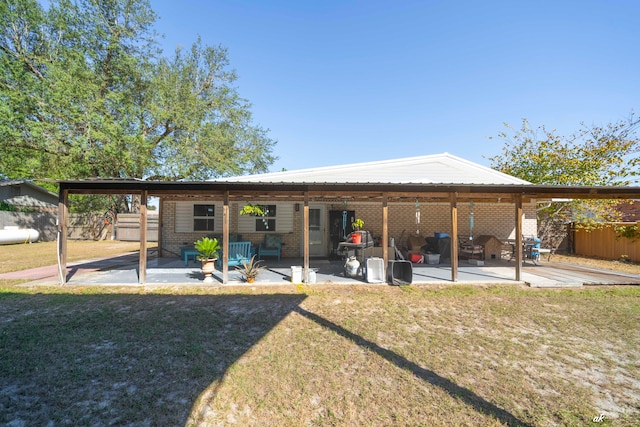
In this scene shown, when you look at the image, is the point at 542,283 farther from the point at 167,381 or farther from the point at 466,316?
the point at 167,381

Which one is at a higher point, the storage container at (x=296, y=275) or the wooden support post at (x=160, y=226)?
the wooden support post at (x=160, y=226)

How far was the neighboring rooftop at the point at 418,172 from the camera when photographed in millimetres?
10594

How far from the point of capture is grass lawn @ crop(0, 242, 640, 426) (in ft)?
8.04

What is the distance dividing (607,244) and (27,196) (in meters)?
35.0

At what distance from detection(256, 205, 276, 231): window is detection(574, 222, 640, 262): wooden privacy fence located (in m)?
13.5

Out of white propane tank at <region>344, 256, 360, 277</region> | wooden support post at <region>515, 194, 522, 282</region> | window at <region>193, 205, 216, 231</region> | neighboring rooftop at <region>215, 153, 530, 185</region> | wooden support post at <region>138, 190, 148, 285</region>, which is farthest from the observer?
window at <region>193, 205, 216, 231</region>

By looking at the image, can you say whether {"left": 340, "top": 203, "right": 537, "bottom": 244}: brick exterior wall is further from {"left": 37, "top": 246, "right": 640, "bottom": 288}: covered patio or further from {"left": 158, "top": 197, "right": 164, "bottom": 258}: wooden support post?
{"left": 158, "top": 197, "right": 164, "bottom": 258}: wooden support post

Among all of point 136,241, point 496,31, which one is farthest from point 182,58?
point 496,31

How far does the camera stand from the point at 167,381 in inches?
114

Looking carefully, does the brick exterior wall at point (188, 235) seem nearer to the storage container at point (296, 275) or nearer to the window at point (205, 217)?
the window at point (205, 217)

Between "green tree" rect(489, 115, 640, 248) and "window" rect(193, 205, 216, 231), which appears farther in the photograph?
"green tree" rect(489, 115, 640, 248)

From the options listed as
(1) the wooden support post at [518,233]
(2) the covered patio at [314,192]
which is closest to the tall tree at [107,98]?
(2) the covered patio at [314,192]

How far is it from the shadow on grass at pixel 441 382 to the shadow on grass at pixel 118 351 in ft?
4.74

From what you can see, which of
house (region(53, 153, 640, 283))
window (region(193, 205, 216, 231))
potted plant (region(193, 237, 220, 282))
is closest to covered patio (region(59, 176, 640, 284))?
potted plant (region(193, 237, 220, 282))
